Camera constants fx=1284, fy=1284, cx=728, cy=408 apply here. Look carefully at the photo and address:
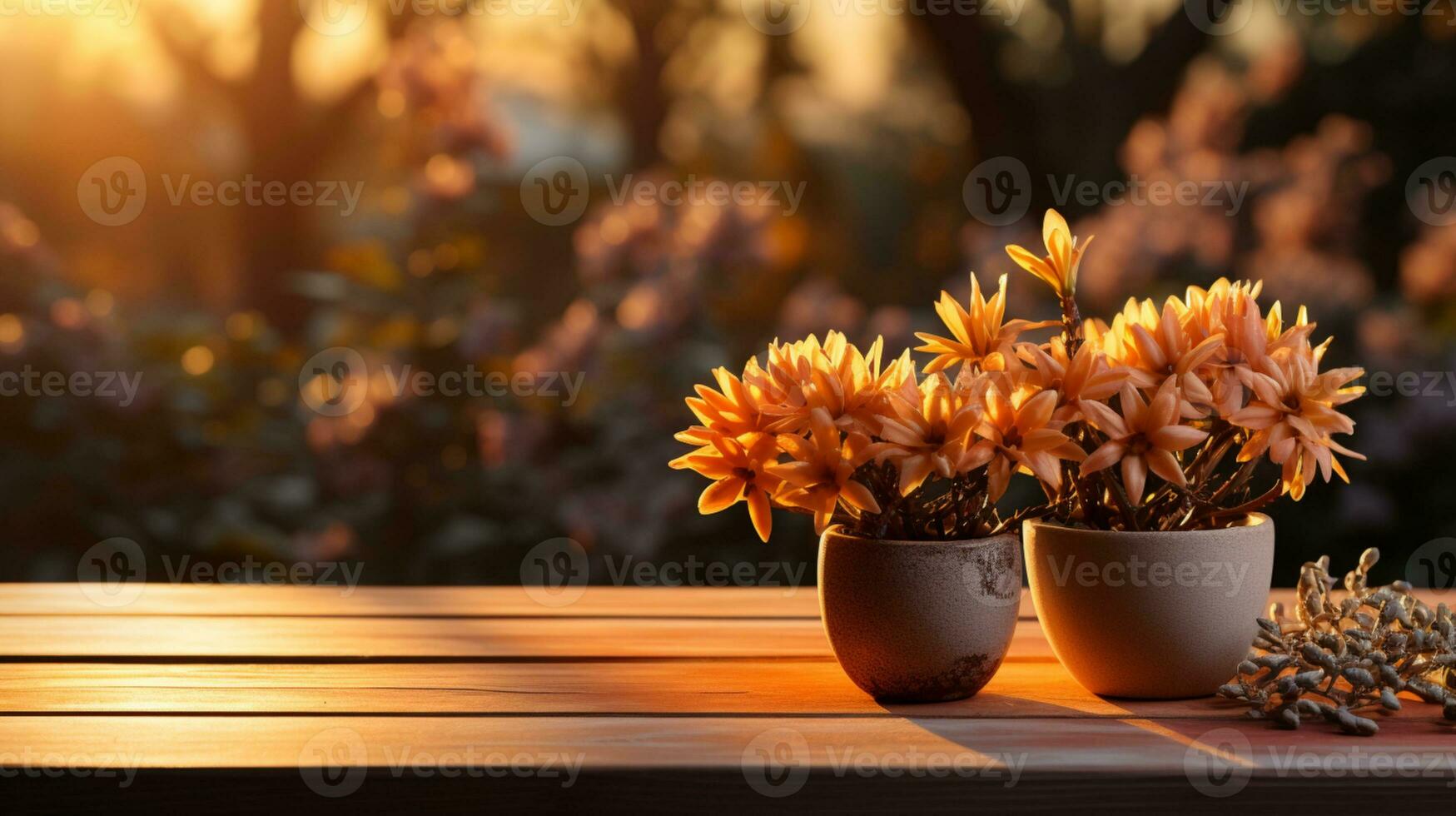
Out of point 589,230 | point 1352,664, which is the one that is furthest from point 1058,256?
point 589,230

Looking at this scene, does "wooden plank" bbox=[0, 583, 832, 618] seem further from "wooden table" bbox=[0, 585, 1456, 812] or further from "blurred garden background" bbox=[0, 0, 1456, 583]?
"blurred garden background" bbox=[0, 0, 1456, 583]

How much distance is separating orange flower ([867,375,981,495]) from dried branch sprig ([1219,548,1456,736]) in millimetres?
281

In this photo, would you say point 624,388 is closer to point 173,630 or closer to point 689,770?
point 173,630

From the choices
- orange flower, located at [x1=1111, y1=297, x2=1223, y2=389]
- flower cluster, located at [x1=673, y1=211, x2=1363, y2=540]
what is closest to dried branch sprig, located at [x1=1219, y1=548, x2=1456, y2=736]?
flower cluster, located at [x1=673, y1=211, x2=1363, y2=540]

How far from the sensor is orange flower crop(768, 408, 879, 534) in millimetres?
837

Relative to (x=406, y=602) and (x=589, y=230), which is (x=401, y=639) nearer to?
(x=406, y=602)

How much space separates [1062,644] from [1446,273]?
253cm

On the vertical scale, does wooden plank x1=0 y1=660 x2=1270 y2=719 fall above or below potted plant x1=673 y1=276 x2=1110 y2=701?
below

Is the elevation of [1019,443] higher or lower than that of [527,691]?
higher

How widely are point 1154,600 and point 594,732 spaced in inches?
15.2

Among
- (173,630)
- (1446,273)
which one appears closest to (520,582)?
(173,630)

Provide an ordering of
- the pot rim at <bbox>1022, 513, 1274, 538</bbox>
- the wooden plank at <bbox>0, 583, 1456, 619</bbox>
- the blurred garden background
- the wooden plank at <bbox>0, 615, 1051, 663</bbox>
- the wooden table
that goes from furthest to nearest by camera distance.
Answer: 1. the blurred garden background
2. the wooden plank at <bbox>0, 583, 1456, 619</bbox>
3. the wooden plank at <bbox>0, 615, 1051, 663</bbox>
4. the pot rim at <bbox>1022, 513, 1274, 538</bbox>
5. the wooden table

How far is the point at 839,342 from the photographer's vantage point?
89 cm

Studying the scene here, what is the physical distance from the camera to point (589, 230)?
2.91 meters
